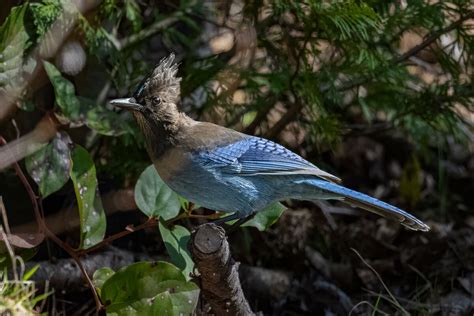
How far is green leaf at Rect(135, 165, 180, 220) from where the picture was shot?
289 centimetres

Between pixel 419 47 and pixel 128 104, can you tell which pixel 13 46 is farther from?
pixel 419 47

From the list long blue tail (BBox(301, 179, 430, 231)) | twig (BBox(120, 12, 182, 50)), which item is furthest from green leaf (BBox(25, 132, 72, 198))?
long blue tail (BBox(301, 179, 430, 231))

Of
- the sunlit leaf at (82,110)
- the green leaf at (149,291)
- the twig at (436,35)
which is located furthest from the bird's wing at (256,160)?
the twig at (436,35)

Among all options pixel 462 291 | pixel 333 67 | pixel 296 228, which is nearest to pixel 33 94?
pixel 333 67

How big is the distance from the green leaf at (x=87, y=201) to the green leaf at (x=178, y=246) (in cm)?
22

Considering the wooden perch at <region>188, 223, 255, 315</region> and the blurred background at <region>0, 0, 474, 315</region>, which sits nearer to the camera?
the wooden perch at <region>188, 223, 255, 315</region>

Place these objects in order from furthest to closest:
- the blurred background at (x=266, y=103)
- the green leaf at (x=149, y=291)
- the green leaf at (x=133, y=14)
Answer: the green leaf at (x=133, y=14) < the blurred background at (x=266, y=103) < the green leaf at (x=149, y=291)

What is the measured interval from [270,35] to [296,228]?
97 cm

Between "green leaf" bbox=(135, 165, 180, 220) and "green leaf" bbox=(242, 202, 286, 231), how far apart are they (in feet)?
0.79

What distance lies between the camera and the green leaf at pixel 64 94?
3.04 m

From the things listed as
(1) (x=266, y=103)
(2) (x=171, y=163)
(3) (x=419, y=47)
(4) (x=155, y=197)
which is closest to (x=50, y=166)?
(4) (x=155, y=197)

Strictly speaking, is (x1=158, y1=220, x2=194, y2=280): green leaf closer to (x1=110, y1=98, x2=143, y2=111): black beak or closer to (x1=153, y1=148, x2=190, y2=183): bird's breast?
(x1=153, y1=148, x2=190, y2=183): bird's breast

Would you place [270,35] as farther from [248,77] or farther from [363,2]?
[363,2]

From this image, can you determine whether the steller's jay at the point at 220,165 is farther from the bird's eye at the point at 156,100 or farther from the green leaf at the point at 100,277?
the green leaf at the point at 100,277
